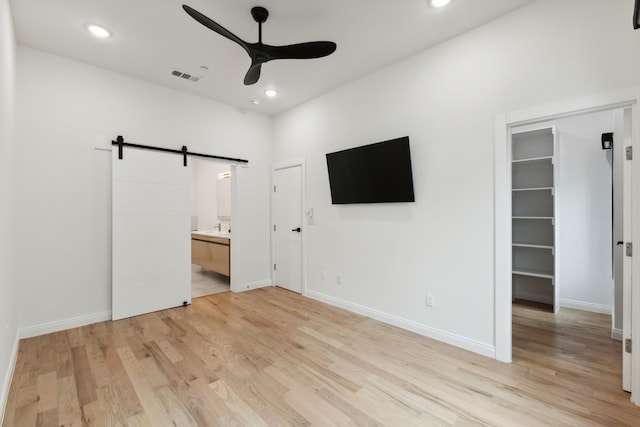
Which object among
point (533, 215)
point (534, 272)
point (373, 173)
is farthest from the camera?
point (533, 215)

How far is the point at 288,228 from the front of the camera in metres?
4.62

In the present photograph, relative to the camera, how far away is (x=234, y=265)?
14.9 ft

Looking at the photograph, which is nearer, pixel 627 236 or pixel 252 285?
pixel 627 236

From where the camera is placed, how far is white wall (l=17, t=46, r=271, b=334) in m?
2.92

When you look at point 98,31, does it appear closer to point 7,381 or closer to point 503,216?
point 7,381

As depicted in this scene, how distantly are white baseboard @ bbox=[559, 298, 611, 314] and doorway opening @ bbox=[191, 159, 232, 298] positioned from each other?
16.0 ft

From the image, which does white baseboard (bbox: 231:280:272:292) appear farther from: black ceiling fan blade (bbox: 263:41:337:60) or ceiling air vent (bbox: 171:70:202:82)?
black ceiling fan blade (bbox: 263:41:337:60)

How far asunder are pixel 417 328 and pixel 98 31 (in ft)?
13.9

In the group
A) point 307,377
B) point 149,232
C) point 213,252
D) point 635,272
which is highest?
point 149,232

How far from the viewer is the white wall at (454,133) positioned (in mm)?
2096

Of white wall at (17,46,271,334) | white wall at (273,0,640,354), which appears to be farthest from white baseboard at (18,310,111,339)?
white wall at (273,0,640,354)

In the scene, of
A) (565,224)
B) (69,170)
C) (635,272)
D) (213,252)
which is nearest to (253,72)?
(69,170)

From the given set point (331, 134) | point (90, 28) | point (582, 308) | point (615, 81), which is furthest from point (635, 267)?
point (90, 28)

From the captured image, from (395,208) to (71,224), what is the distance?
11.8 ft
